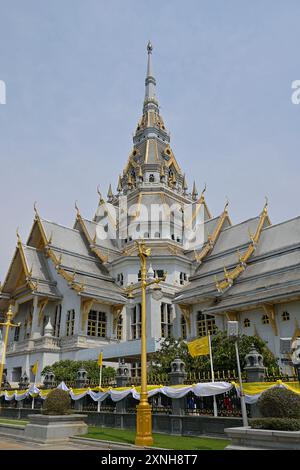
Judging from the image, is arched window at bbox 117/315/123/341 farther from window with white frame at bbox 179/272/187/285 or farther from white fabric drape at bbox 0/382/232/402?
white fabric drape at bbox 0/382/232/402

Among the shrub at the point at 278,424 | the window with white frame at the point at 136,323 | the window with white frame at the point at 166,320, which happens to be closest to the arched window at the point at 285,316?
the window with white frame at the point at 166,320

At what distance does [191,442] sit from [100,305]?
65.2 ft

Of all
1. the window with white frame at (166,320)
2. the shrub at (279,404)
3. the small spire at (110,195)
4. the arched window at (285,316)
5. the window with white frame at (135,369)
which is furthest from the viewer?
the small spire at (110,195)

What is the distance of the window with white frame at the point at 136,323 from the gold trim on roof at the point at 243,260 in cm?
754

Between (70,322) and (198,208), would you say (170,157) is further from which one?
(70,322)

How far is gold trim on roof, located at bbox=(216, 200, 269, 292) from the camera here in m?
25.6

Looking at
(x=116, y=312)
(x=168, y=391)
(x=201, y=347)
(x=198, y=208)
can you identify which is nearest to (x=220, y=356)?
(x=201, y=347)

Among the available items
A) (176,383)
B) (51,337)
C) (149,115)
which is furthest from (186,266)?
(149,115)

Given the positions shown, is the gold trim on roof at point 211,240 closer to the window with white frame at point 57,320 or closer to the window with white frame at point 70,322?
the window with white frame at point 70,322

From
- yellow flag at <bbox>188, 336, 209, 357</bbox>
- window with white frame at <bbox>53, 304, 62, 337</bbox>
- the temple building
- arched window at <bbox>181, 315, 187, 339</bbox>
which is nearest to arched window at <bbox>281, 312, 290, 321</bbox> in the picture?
the temple building

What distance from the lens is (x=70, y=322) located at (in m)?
29.6

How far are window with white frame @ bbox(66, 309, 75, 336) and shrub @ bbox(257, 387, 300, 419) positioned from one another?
2255 centimetres

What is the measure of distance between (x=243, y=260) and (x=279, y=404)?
66.4 feet

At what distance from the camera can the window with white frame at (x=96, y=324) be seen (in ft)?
96.6
